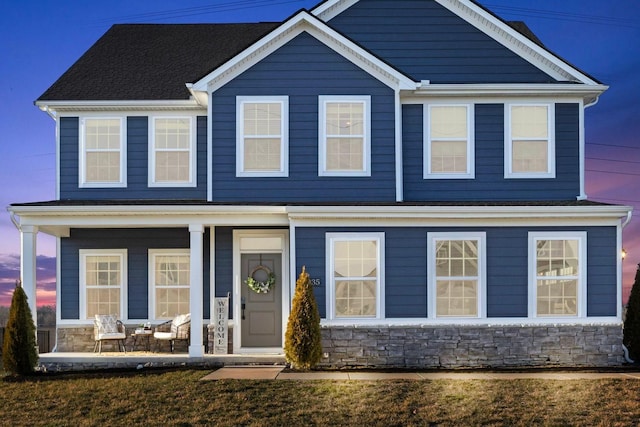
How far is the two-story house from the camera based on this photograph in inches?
520

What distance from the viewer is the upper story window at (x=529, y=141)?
1486cm

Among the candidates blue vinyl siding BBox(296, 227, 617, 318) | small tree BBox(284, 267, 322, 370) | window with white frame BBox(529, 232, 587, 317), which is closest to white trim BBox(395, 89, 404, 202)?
blue vinyl siding BBox(296, 227, 617, 318)

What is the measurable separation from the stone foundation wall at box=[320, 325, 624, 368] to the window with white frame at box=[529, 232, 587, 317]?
0.42m

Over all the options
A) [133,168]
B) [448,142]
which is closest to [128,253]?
[133,168]

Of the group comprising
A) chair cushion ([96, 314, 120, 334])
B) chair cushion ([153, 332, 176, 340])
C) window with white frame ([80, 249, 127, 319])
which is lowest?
chair cushion ([153, 332, 176, 340])

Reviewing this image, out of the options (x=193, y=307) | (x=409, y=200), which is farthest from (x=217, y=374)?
(x=409, y=200)

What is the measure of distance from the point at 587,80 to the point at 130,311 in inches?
457

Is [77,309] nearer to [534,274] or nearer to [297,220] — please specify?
[297,220]

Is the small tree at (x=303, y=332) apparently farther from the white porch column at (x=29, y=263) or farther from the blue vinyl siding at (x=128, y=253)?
the white porch column at (x=29, y=263)

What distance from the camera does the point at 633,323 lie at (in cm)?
1382

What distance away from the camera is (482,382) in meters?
11.3

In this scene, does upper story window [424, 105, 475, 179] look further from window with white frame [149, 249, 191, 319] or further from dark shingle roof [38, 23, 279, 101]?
window with white frame [149, 249, 191, 319]

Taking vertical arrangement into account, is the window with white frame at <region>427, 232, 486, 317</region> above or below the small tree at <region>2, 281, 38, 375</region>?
above

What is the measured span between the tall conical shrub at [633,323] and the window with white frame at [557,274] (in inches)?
55.1
